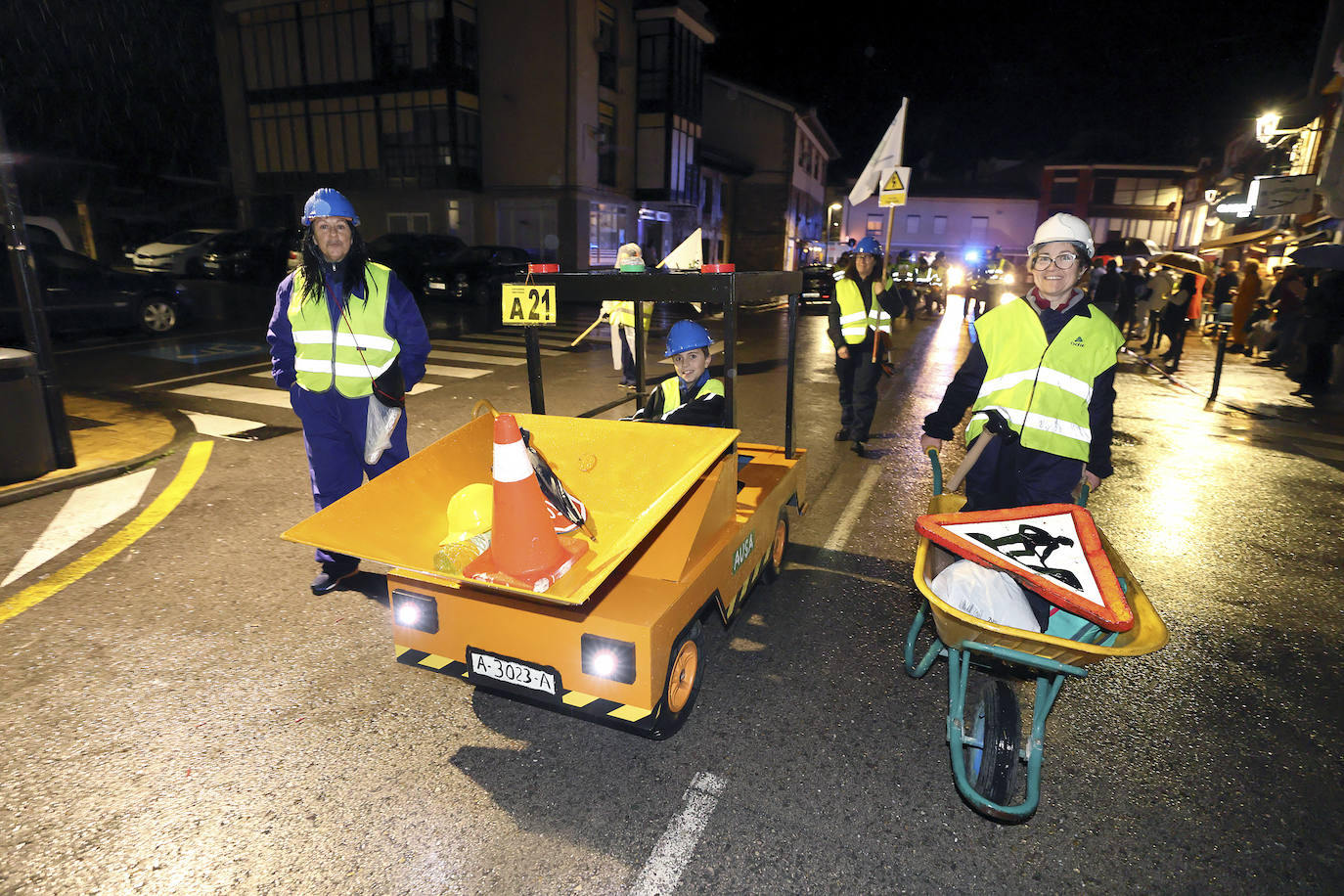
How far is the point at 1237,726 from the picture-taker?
3.10 metres

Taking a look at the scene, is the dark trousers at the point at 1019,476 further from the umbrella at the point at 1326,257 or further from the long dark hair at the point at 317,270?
the umbrella at the point at 1326,257

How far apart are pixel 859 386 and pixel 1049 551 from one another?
16.5ft

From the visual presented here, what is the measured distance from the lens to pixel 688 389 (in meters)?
4.07

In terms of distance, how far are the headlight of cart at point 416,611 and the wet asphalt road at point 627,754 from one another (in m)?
0.50

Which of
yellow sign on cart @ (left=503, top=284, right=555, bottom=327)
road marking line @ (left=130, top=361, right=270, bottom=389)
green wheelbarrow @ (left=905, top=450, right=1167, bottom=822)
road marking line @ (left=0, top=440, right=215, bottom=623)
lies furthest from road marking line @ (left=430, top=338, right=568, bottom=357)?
green wheelbarrow @ (left=905, top=450, right=1167, bottom=822)

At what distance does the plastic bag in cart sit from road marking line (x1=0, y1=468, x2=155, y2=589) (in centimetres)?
239

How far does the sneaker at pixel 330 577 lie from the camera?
13.6 ft

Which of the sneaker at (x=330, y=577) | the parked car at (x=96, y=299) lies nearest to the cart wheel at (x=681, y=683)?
the sneaker at (x=330, y=577)

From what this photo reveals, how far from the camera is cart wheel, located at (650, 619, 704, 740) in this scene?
2.75m

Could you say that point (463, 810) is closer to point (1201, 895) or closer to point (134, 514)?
point (1201, 895)

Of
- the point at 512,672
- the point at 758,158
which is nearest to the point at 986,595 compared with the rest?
the point at 512,672

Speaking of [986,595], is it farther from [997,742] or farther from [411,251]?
[411,251]

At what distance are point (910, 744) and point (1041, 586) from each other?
3.28 feet

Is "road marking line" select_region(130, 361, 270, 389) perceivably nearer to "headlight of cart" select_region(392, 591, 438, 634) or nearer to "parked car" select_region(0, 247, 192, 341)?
"parked car" select_region(0, 247, 192, 341)
